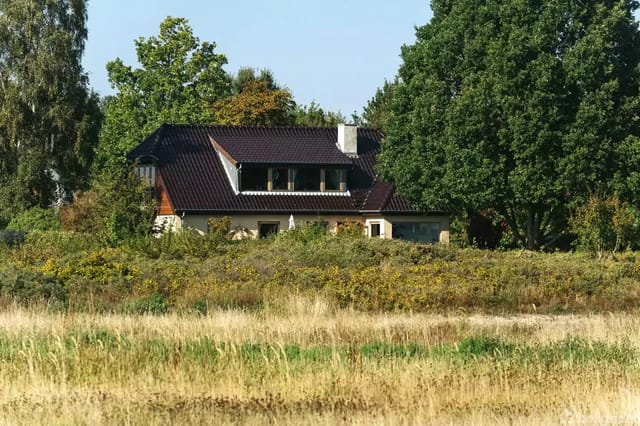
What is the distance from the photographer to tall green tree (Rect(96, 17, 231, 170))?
76.6 meters

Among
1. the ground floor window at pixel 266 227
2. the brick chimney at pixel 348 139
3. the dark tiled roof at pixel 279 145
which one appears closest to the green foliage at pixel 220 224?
the ground floor window at pixel 266 227

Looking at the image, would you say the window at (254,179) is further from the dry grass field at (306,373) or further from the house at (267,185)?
the dry grass field at (306,373)

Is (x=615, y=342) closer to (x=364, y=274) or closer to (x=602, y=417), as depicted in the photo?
(x=602, y=417)

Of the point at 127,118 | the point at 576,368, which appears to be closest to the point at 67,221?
the point at 127,118

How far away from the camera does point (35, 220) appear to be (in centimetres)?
6506

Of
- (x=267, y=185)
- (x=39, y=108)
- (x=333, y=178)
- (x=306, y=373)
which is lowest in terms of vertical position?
(x=306, y=373)

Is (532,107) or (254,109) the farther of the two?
(254,109)

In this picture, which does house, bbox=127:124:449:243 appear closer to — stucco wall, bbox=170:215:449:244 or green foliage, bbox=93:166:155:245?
stucco wall, bbox=170:215:449:244

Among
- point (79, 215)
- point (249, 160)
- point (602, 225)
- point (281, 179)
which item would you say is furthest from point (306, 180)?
point (602, 225)

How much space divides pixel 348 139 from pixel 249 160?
6262 mm

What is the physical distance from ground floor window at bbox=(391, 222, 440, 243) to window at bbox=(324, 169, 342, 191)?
13.3 feet

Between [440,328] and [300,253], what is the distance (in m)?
14.3

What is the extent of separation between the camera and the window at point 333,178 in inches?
2360

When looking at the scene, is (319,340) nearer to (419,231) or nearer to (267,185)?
(419,231)
